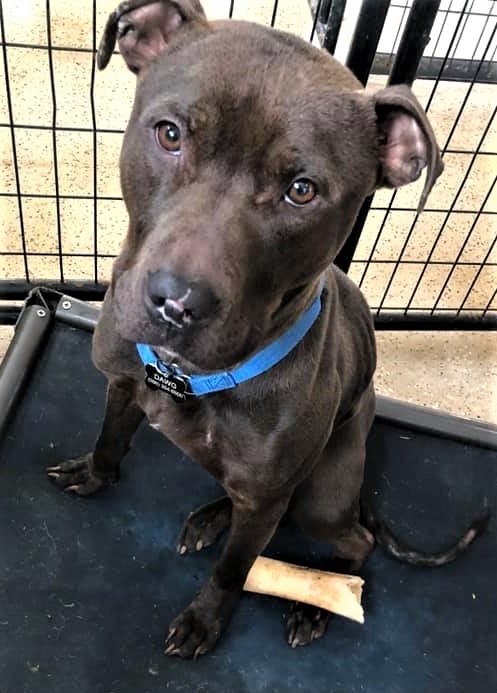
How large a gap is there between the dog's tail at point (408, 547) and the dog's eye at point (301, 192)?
112 cm

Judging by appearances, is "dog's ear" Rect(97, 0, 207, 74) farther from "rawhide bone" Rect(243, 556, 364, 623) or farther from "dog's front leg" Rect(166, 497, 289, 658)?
"rawhide bone" Rect(243, 556, 364, 623)

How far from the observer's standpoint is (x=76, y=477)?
78.1 inches

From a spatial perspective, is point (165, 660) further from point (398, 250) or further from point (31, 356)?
point (398, 250)

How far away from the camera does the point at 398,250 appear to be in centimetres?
312

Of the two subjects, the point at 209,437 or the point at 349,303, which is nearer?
the point at 209,437

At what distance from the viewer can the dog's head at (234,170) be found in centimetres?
110

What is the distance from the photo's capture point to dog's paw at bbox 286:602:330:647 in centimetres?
184

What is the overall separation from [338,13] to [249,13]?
1.81 metres

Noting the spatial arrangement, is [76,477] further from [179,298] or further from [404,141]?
[404,141]

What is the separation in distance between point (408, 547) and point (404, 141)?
1.17 meters

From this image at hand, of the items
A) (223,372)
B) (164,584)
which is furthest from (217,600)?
(223,372)

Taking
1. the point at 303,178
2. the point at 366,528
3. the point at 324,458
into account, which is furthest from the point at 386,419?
the point at 303,178

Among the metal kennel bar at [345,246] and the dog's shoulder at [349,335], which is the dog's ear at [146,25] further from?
the metal kennel bar at [345,246]

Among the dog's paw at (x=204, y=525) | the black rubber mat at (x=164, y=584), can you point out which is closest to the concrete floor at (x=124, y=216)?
the black rubber mat at (x=164, y=584)
